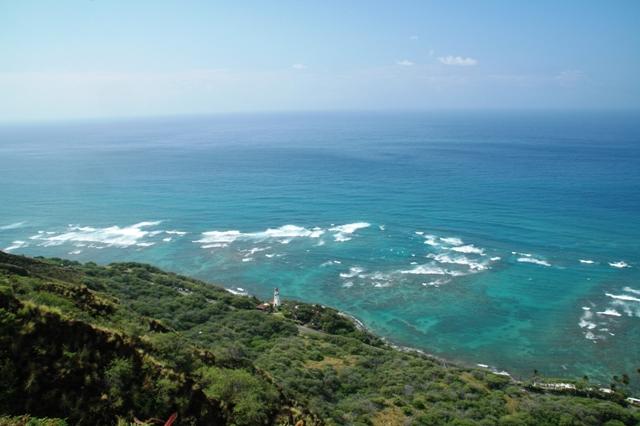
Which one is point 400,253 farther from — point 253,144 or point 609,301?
point 253,144

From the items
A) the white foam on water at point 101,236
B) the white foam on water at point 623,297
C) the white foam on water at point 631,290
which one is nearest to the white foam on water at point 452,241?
the white foam on water at point 623,297

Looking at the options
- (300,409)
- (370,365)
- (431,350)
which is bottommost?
(431,350)

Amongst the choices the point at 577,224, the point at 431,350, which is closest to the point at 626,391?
the point at 431,350

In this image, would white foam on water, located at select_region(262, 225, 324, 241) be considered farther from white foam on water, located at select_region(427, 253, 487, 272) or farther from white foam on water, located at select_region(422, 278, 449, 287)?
white foam on water, located at select_region(422, 278, 449, 287)

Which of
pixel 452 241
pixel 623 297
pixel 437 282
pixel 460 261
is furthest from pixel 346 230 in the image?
pixel 623 297

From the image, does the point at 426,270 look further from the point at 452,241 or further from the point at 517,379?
the point at 517,379

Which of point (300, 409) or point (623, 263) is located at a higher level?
point (300, 409)
